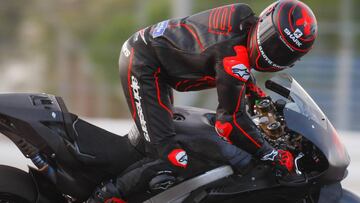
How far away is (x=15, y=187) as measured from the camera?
397 centimetres

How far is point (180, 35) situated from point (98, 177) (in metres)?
0.96

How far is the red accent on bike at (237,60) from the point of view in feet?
12.2

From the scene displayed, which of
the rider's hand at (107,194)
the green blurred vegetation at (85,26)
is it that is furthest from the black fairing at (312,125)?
the green blurred vegetation at (85,26)

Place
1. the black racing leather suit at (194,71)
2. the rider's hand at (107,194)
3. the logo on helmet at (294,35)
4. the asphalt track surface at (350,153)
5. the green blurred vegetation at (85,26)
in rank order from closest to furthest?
the logo on helmet at (294,35)
the black racing leather suit at (194,71)
the rider's hand at (107,194)
the asphalt track surface at (350,153)
the green blurred vegetation at (85,26)

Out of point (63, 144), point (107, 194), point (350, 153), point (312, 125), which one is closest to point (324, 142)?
point (312, 125)

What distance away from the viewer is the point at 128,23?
905 centimetres

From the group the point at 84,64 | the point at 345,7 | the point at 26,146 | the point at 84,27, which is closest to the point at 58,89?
the point at 84,64

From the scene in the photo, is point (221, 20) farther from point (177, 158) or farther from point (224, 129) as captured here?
point (177, 158)

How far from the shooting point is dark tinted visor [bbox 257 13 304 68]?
145 inches

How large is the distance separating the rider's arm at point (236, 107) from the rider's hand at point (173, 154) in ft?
0.88

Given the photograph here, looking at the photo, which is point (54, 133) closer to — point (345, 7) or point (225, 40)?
point (225, 40)

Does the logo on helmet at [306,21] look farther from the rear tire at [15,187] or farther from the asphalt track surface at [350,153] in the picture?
the asphalt track surface at [350,153]

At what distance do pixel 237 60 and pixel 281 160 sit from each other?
23.8 inches

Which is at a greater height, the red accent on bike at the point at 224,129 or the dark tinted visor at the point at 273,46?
the dark tinted visor at the point at 273,46
